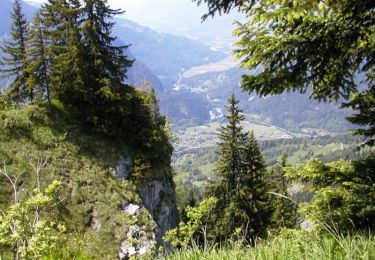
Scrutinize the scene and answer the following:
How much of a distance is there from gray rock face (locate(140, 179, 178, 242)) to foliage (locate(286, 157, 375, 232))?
2036cm

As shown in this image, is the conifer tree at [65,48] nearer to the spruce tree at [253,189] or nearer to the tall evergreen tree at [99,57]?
the tall evergreen tree at [99,57]

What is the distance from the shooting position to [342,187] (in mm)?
8883

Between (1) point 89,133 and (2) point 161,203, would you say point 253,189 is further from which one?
(1) point 89,133

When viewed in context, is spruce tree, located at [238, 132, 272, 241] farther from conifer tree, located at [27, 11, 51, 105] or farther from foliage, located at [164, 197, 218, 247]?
foliage, located at [164, 197, 218, 247]

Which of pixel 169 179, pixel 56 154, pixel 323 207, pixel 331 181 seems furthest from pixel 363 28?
pixel 169 179

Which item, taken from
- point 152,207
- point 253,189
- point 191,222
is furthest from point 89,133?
point 191,222

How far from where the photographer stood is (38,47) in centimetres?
2941

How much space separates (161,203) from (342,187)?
2350 cm

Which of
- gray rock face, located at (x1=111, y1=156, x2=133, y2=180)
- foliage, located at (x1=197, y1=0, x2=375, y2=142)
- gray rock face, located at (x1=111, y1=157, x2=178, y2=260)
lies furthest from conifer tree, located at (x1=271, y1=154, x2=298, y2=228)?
foliage, located at (x1=197, y1=0, x2=375, y2=142)

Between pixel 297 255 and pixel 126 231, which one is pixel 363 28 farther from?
A: pixel 126 231

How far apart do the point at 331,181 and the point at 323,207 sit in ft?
2.22

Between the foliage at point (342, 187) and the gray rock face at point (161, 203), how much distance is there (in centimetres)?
2036

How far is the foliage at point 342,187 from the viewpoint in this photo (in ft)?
25.9

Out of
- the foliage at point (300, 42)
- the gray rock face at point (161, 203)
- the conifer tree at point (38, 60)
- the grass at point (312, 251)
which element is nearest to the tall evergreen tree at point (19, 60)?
the conifer tree at point (38, 60)
